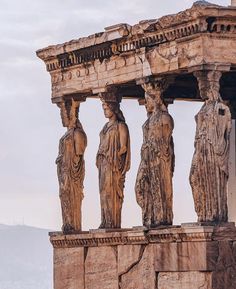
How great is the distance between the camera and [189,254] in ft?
116

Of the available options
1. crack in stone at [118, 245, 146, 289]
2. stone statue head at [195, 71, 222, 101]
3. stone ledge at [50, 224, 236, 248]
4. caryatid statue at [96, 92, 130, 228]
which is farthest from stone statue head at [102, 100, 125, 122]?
stone statue head at [195, 71, 222, 101]

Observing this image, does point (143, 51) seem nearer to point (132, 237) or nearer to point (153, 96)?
point (153, 96)

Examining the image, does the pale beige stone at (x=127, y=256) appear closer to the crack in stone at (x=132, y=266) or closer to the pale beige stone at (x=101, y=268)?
the crack in stone at (x=132, y=266)

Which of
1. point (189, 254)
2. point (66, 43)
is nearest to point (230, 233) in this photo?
point (189, 254)

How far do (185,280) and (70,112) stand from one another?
5310 mm

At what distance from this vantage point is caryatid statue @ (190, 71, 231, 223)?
35000mm

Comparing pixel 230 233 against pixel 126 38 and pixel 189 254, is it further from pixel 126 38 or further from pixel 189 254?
pixel 126 38

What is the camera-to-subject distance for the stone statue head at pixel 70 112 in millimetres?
39375

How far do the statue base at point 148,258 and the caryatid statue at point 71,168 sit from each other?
0.41 m

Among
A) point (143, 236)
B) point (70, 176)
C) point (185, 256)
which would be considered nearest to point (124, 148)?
point (70, 176)

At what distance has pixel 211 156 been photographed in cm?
3506

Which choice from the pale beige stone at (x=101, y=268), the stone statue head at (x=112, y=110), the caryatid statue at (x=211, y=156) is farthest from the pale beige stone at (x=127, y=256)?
the stone statue head at (x=112, y=110)

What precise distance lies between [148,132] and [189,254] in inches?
96.1

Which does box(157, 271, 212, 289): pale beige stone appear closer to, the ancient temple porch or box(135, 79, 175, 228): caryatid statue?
the ancient temple porch
